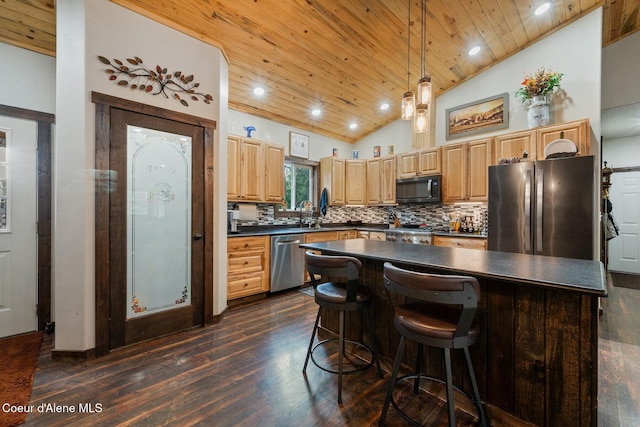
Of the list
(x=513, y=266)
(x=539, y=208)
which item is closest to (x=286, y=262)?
(x=513, y=266)

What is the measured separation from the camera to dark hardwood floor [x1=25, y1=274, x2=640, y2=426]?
1.60m

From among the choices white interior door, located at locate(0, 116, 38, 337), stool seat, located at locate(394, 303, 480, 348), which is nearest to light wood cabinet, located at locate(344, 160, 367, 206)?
stool seat, located at locate(394, 303, 480, 348)

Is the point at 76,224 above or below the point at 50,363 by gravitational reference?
above

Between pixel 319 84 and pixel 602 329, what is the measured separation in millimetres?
4437

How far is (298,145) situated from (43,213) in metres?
3.53

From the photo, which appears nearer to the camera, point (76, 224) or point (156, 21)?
point (76, 224)

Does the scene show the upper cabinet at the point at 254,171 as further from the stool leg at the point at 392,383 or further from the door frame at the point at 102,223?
the stool leg at the point at 392,383

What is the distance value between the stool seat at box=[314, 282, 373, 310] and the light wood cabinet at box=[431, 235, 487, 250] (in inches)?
85.9

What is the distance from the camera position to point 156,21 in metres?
2.56

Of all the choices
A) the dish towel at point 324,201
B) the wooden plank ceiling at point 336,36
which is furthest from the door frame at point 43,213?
the dish towel at point 324,201

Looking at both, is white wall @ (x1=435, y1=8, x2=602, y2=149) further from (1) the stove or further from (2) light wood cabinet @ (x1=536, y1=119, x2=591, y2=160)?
(1) the stove

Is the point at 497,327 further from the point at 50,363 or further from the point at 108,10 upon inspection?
the point at 108,10

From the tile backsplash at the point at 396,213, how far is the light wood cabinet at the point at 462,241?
60 centimetres

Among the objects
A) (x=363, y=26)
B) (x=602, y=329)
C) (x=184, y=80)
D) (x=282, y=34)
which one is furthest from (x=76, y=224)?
(x=602, y=329)
